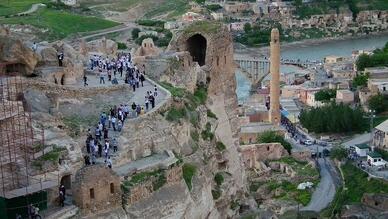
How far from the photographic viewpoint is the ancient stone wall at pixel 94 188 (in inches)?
691

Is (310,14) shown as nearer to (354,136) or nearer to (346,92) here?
(346,92)

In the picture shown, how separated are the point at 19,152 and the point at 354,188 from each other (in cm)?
2967

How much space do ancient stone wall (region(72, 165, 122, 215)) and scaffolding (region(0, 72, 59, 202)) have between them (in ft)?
2.39

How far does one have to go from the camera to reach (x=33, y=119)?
20156 mm

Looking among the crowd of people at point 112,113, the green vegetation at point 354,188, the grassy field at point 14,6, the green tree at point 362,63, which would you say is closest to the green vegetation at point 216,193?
the crowd of people at point 112,113

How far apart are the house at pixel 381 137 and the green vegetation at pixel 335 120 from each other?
4.42 meters

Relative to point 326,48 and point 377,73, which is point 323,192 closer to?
point 377,73

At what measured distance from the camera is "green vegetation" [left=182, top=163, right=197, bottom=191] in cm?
2144

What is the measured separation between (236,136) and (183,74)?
4.36 meters

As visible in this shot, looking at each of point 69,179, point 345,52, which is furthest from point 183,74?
point 345,52

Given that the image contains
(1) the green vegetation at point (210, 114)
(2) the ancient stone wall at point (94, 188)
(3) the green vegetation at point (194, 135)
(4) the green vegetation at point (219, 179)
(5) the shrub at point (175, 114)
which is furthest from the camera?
(1) the green vegetation at point (210, 114)

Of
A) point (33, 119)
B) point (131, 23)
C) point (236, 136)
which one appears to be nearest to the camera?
point (33, 119)

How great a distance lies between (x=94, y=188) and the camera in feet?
58.0

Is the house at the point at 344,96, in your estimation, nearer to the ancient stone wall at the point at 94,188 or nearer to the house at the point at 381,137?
the house at the point at 381,137
